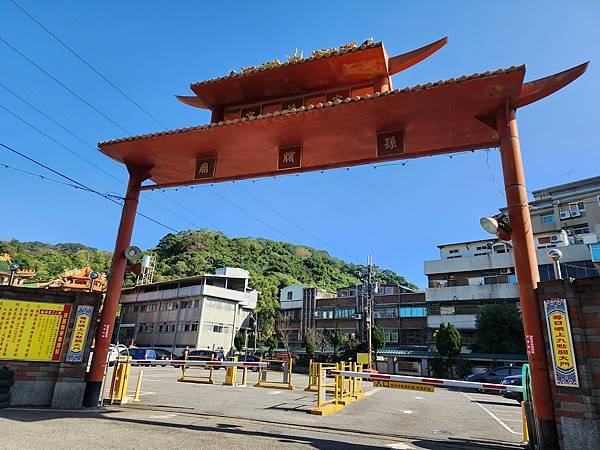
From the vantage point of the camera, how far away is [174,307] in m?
50.1

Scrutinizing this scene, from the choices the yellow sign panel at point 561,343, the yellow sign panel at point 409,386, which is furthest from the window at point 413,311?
the yellow sign panel at point 561,343

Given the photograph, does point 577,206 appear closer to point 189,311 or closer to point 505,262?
point 505,262

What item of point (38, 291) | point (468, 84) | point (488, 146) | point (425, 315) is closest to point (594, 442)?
point (488, 146)

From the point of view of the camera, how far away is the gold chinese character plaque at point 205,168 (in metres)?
10.9

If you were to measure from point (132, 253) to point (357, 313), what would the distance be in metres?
43.0

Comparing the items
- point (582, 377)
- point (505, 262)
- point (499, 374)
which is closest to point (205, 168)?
point (582, 377)

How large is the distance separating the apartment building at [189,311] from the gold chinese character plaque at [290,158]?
39.4m

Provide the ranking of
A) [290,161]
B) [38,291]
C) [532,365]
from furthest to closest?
[290,161], [38,291], [532,365]

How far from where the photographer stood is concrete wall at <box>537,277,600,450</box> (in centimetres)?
559

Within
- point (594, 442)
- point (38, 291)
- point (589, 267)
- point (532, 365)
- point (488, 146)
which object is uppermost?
point (589, 267)

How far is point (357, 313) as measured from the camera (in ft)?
165

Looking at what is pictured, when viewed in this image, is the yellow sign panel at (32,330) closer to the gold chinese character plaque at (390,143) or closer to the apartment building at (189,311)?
the gold chinese character plaque at (390,143)

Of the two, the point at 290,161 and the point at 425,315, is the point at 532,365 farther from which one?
the point at 425,315

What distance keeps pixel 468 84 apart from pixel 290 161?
4514 millimetres
